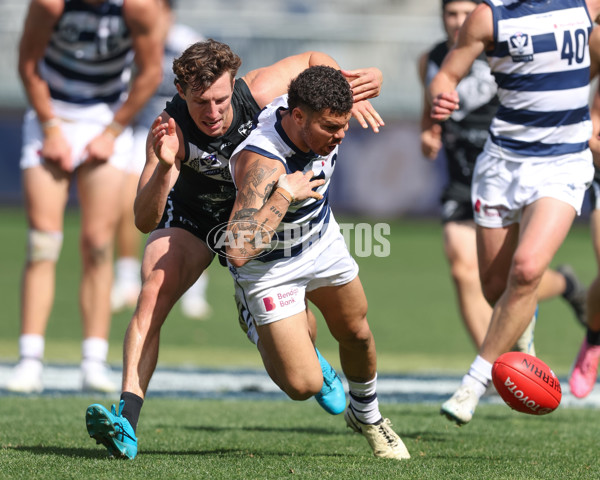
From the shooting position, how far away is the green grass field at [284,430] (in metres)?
4.08

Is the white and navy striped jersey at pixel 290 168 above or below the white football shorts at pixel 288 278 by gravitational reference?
above

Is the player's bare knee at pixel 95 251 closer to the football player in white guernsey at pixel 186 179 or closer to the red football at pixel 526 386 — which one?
the football player in white guernsey at pixel 186 179

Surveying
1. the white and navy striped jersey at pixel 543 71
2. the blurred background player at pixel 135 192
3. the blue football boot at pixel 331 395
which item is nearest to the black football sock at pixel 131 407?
the blue football boot at pixel 331 395

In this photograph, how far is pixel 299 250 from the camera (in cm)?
449

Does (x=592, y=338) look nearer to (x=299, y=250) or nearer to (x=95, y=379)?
(x=299, y=250)

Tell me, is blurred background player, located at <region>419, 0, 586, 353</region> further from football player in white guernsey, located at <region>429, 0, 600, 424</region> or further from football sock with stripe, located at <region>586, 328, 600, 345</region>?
football player in white guernsey, located at <region>429, 0, 600, 424</region>

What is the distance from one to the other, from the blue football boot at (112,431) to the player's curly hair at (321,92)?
1.49 meters

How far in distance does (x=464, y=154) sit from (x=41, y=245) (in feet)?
9.71

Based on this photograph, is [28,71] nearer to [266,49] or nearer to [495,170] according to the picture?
[495,170]

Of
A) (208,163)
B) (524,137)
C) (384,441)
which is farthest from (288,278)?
(524,137)

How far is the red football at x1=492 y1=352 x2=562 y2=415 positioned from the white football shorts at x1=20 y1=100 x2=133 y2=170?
10.6 feet

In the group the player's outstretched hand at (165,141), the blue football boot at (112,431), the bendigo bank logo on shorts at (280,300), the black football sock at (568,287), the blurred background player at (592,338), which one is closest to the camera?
the blue football boot at (112,431)

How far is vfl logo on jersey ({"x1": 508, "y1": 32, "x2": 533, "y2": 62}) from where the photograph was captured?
5.00 m

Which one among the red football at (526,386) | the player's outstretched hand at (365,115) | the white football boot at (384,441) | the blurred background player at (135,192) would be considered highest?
the player's outstretched hand at (365,115)
